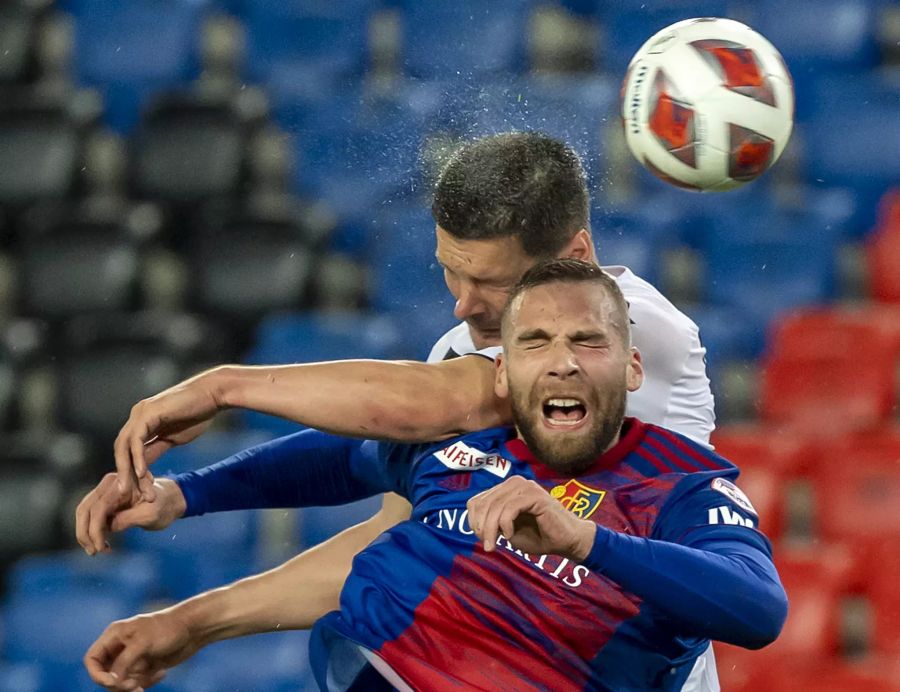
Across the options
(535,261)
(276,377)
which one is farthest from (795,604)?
(276,377)

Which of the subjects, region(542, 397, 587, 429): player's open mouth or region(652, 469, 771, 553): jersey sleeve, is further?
region(542, 397, 587, 429): player's open mouth

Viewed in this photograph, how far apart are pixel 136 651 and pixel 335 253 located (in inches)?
124

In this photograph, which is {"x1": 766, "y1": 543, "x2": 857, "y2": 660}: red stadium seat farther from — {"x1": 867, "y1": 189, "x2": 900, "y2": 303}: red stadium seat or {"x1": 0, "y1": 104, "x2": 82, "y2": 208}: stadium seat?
{"x1": 0, "y1": 104, "x2": 82, "y2": 208}: stadium seat

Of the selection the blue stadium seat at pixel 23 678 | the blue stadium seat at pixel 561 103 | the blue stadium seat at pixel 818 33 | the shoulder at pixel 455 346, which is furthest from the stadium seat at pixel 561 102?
the blue stadium seat at pixel 23 678

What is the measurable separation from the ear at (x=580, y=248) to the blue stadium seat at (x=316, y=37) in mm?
3341

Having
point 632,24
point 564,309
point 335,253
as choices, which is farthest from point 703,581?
point 632,24

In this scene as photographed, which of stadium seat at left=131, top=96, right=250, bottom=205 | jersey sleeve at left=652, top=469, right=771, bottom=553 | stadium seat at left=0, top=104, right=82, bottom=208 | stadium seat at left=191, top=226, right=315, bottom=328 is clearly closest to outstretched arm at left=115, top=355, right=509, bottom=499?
jersey sleeve at left=652, top=469, right=771, bottom=553

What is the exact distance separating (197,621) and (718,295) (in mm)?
2849

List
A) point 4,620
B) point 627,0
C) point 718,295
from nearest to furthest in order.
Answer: point 4,620 < point 718,295 < point 627,0

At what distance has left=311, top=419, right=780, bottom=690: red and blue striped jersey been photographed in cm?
246

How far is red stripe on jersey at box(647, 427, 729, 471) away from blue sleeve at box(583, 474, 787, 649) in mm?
239

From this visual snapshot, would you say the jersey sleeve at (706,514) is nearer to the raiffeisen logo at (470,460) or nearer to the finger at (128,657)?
the raiffeisen logo at (470,460)

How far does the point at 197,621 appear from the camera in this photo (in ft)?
9.80

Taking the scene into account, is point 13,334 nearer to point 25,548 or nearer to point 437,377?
point 25,548
